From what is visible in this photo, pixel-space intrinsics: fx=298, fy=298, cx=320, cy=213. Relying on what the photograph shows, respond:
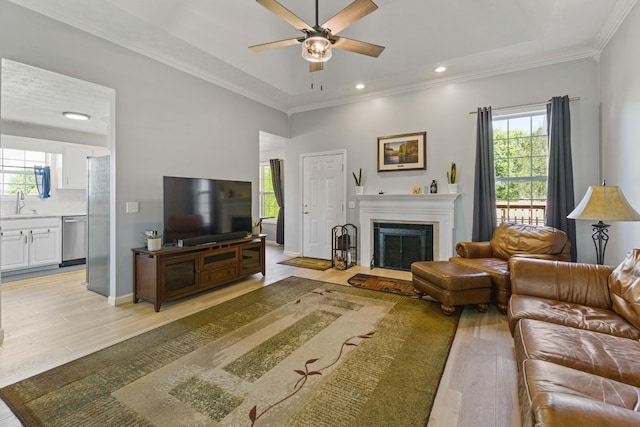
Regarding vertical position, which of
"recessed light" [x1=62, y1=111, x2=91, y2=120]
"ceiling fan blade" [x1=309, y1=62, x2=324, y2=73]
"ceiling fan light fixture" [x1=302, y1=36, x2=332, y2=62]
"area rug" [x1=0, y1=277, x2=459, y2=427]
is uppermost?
"ceiling fan blade" [x1=309, y1=62, x2=324, y2=73]

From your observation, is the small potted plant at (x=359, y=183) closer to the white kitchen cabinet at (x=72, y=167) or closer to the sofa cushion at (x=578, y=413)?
the sofa cushion at (x=578, y=413)

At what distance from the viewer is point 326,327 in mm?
2818

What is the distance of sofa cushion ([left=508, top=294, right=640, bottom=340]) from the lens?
6.00 ft

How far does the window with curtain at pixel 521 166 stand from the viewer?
4133mm

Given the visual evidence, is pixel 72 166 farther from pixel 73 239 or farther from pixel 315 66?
pixel 315 66

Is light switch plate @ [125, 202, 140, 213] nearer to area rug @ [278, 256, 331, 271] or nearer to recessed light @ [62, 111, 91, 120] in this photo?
recessed light @ [62, 111, 91, 120]

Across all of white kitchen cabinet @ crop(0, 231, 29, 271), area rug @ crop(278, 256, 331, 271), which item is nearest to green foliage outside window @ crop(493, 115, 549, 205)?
area rug @ crop(278, 256, 331, 271)

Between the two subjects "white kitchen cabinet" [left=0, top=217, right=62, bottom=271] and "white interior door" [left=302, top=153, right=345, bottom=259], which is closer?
"white kitchen cabinet" [left=0, top=217, right=62, bottom=271]

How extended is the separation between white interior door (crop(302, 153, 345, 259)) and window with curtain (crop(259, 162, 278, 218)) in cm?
236

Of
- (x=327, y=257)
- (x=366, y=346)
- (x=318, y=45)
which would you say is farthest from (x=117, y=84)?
(x=327, y=257)

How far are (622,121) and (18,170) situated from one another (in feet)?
29.2

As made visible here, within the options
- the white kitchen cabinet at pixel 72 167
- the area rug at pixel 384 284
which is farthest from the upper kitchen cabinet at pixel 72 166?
the area rug at pixel 384 284

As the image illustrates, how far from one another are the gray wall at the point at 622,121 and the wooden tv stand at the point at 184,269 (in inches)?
173

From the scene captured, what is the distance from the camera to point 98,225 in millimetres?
3779
